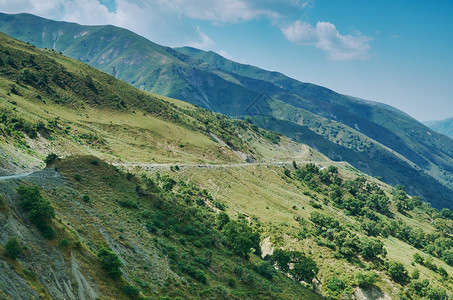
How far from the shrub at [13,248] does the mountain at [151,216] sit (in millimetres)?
103

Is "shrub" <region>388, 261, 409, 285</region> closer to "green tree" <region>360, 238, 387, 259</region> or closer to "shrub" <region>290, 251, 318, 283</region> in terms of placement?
"green tree" <region>360, 238, 387, 259</region>

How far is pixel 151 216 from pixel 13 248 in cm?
2969

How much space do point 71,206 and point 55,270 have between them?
47.3 ft

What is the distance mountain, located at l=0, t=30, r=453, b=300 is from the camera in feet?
95.1

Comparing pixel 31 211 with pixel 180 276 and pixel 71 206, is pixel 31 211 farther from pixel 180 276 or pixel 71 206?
pixel 180 276

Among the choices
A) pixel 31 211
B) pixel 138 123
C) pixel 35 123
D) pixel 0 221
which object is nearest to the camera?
pixel 0 221

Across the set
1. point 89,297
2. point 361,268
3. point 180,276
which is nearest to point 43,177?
point 89,297

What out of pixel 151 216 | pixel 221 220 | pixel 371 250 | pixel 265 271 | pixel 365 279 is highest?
pixel 371 250

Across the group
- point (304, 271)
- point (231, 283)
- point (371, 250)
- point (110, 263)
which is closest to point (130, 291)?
point (110, 263)

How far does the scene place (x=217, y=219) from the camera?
69.0 meters

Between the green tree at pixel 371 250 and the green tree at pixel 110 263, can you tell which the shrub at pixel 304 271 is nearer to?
the green tree at pixel 371 250

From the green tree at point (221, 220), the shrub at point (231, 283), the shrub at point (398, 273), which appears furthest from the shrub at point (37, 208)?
the shrub at point (398, 273)

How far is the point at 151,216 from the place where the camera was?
52.0 meters

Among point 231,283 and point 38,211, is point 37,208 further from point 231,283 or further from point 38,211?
point 231,283
